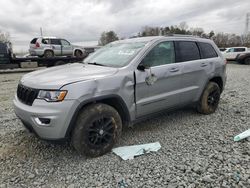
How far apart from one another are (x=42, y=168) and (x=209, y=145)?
2.50m

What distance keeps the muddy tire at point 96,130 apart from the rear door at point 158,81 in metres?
0.49

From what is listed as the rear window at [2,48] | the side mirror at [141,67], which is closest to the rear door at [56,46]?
A: the rear window at [2,48]

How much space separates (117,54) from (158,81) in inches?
34.1

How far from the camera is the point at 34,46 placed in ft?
44.7

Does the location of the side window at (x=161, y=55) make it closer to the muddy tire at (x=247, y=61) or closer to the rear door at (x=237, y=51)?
the muddy tire at (x=247, y=61)

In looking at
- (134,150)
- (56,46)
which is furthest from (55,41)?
(134,150)

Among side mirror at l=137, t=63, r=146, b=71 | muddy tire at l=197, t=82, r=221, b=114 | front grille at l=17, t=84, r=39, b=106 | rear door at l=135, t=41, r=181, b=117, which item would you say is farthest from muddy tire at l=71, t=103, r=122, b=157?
muddy tire at l=197, t=82, r=221, b=114

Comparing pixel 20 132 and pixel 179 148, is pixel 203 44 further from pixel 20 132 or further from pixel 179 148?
pixel 20 132

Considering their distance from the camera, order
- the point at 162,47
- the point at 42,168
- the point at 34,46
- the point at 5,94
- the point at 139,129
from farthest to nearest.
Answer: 1. the point at 34,46
2. the point at 5,94
3. the point at 139,129
4. the point at 162,47
5. the point at 42,168

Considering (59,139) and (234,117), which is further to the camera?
(234,117)

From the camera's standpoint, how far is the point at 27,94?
2887mm

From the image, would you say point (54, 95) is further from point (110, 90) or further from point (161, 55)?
point (161, 55)

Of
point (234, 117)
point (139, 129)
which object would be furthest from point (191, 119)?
point (139, 129)

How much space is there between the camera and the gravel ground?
2.57 meters
